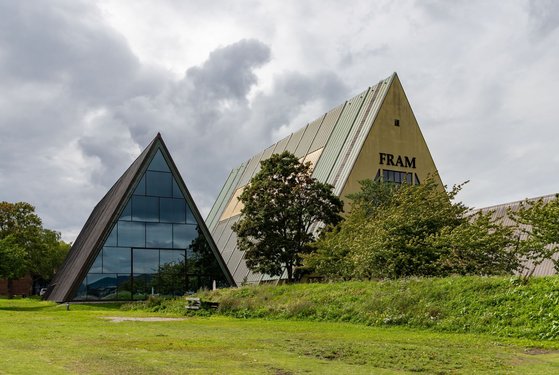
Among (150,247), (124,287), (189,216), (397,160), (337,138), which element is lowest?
(124,287)

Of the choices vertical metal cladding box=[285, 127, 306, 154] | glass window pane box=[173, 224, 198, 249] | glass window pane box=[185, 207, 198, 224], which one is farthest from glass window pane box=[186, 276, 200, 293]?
vertical metal cladding box=[285, 127, 306, 154]

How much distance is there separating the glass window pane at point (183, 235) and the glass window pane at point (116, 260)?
328 cm

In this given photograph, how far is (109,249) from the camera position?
37.5m

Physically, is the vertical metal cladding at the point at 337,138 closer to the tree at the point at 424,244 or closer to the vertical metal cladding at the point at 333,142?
the vertical metal cladding at the point at 333,142

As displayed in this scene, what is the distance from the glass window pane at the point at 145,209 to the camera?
3888 centimetres

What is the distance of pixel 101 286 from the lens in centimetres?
3700

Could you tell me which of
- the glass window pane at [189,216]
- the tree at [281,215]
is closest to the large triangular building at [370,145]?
the tree at [281,215]

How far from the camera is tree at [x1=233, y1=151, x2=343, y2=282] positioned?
39.6 metres

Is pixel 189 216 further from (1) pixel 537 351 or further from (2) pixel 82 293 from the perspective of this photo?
(1) pixel 537 351

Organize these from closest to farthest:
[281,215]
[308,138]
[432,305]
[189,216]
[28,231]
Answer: [432,305] < [281,215] < [189,216] < [308,138] < [28,231]

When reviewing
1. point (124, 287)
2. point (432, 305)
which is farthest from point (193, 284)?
point (432, 305)

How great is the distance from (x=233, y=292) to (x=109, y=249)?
10748 millimetres

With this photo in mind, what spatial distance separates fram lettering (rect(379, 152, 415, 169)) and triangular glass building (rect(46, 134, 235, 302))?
22.5 m

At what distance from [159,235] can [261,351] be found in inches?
1069
